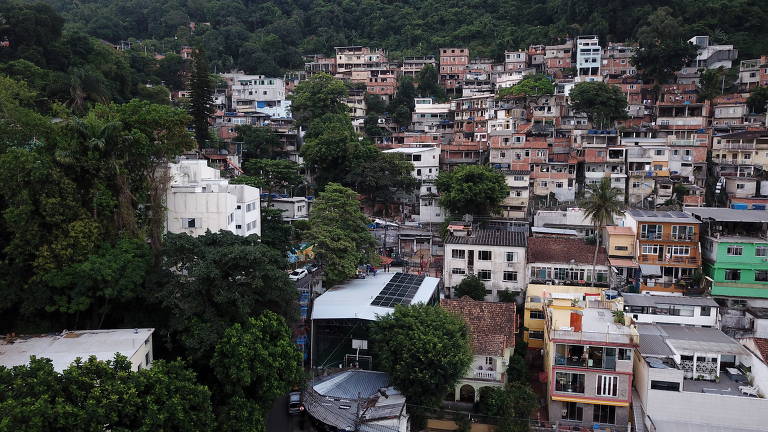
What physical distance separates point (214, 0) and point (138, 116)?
64.0 meters

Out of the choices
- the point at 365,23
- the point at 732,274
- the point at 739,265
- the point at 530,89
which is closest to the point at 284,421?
the point at 732,274

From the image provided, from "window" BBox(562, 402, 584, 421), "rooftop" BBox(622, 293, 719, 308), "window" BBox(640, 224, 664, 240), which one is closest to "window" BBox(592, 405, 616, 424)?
"window" BBox(562, 402, 584, 421)

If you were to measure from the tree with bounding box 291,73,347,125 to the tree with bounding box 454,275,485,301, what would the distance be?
23.8 metres

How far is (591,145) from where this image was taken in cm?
3756

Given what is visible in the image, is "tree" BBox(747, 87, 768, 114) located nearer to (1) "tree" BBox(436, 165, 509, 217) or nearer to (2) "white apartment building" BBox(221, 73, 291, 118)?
(1) "tree" BBox(436, 165, 509, 217)

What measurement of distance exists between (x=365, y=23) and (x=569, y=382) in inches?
2437

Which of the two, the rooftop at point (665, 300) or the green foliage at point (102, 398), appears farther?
the rooftop at point (665, 300)

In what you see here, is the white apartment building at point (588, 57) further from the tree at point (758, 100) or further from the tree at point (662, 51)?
the tree at point (758, 100)

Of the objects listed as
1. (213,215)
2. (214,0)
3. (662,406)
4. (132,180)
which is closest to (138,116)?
(132,180)

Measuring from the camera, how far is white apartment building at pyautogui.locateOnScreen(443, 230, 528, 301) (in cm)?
2608

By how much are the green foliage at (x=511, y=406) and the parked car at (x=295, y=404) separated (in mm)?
5945

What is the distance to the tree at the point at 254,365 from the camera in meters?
15.9

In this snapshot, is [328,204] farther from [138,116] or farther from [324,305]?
[138,116]

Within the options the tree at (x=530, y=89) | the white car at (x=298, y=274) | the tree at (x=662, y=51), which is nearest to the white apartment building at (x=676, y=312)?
the white car at (x=298, y=274)
